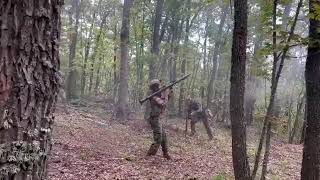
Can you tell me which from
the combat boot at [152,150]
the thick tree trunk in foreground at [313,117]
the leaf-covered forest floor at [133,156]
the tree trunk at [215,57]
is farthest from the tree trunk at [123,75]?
the thick tree trunk in foreground at [313,117]

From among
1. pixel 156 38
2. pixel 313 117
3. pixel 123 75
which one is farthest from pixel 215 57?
pixel 313 117

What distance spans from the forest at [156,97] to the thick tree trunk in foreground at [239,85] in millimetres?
15

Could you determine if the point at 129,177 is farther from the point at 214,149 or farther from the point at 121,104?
the point at 121,104

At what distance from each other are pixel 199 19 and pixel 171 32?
6.20 meters

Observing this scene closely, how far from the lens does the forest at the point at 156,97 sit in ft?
6.32

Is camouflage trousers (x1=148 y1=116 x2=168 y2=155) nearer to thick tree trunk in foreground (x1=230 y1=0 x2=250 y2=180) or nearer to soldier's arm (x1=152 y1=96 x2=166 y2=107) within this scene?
soldier's arm (x1=152 y1=96 x2=166 y2=107)

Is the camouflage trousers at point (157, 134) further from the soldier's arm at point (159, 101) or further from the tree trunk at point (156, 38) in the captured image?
the tree trunk at point (156, 38)

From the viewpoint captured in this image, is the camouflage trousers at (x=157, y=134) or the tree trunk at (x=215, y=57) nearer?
the camouflage trousers at (x=157, y=134)

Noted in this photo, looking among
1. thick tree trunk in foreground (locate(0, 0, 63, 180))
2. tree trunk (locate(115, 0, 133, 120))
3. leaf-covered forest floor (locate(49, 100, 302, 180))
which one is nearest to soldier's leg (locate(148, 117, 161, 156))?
leaf-covered forest floor (locate(49, 100, 302, 180))

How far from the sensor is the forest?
193 centimetres

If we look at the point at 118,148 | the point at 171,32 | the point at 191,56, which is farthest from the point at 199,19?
the point at 118,148

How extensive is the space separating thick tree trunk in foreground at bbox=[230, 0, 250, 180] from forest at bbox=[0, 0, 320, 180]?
0.02 metres

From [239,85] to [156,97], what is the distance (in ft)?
13.3

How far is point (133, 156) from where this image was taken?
31.8ft
